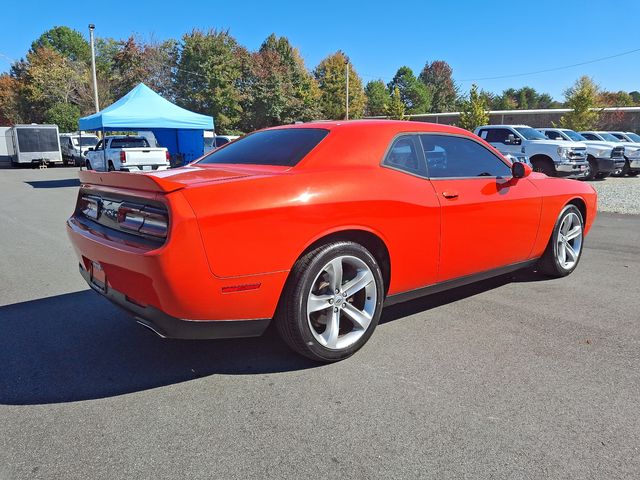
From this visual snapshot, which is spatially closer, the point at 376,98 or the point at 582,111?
the point at 582,111

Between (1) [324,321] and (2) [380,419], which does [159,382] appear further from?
(2) [380,419]

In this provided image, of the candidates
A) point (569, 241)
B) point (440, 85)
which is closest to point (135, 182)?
point (569, 241)

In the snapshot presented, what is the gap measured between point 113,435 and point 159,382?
546 mm

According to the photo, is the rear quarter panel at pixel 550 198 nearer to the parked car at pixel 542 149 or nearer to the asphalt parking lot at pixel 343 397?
the asphalt parking lot at pixel 343 397

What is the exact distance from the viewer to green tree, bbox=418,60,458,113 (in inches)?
3682

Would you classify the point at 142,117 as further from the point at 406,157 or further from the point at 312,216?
the point at 312,216

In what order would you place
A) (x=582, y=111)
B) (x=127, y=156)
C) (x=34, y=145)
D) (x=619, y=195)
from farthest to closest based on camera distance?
1. (x=582, y=111)
2. (x=34, y=145)
3. (x=127, y=156)
4. (x=619, y=195)

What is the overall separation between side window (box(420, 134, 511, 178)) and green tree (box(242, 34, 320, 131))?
44.1 metres

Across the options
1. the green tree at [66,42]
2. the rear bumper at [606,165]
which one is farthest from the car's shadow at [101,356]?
the green tree at [66,42]

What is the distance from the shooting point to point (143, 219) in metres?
2.73

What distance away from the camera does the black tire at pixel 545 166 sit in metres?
14.9

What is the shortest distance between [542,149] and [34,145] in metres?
25.9

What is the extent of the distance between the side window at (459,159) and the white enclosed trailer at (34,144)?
1127 inches

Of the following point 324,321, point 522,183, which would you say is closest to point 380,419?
point 324,321
